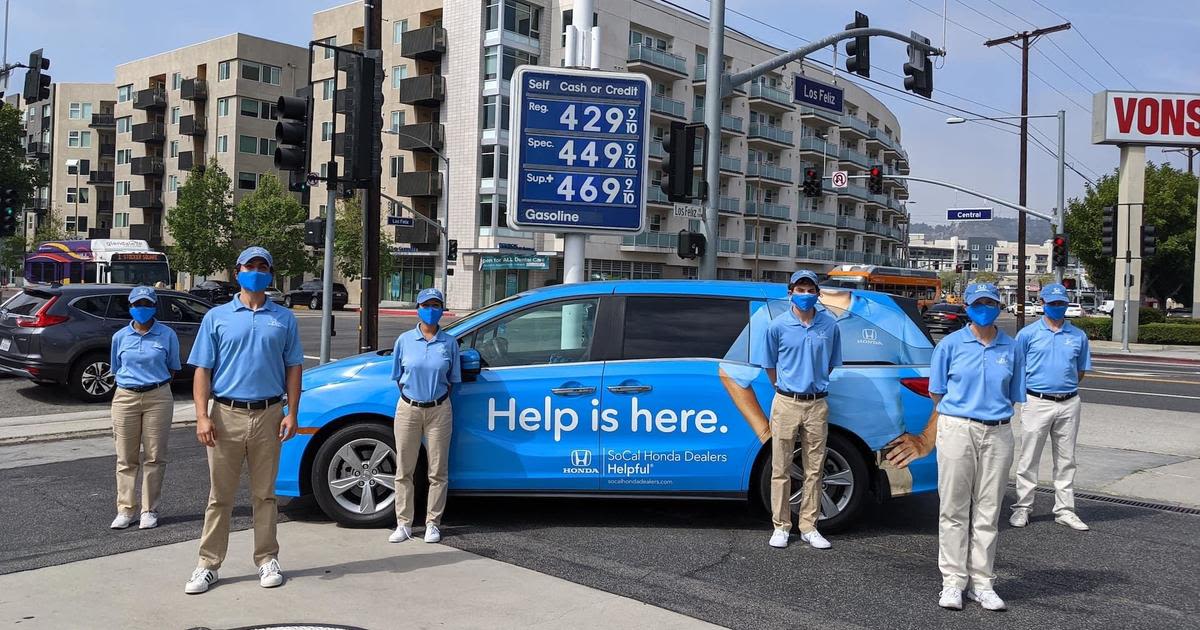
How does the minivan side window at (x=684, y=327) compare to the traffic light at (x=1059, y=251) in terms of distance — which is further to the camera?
the traffic light at (x=1059, y=251)

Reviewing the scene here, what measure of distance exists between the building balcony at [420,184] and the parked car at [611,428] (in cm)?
4691

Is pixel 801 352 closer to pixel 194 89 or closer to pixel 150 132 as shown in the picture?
pixel 194 89

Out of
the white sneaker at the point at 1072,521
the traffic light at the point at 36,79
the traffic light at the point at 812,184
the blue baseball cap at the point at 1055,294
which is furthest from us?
the traffic light at the point at 812,184

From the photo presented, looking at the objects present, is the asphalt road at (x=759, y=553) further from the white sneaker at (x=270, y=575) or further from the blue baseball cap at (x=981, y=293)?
the blue baseball cap at (x=981, y=293)

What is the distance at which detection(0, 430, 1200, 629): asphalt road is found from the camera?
16.4 feet

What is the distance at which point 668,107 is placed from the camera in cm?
5572

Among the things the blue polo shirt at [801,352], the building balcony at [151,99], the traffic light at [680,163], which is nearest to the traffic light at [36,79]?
the traffic light at [680,163]

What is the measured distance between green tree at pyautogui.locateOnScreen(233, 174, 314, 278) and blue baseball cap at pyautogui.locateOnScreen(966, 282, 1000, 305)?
5391cm

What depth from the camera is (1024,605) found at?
5148mm

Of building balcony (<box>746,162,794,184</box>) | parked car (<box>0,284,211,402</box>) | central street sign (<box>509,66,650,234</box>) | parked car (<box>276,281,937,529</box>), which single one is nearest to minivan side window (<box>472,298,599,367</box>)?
parked car (<box>276,281,937,529</box>)

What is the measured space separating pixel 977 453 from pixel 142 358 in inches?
213

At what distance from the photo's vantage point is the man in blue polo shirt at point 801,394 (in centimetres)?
605

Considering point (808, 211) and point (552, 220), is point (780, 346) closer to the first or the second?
point (552, 220)

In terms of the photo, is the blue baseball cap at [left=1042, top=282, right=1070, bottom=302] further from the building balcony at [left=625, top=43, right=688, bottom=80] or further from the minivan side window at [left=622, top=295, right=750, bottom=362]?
the building balcony at [left=625, top=43, right=688, bottom=80]
